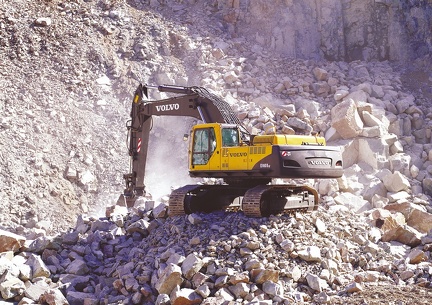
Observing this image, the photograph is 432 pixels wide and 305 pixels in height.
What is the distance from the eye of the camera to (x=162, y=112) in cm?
1099

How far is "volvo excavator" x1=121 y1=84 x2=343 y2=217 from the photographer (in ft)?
28.6

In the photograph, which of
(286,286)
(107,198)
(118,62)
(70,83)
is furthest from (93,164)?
(286,286)

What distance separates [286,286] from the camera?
729cm

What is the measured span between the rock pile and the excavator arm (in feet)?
5.79

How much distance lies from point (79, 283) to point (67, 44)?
497 inches

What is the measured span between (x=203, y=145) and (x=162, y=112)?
173cm

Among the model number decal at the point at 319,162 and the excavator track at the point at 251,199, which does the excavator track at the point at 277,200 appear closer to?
the excavator track at the point at 251,199

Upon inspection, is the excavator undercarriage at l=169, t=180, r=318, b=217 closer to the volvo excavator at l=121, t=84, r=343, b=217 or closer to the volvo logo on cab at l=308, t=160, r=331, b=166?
the volvo excavator at l=121, t=84, r=343, b=217

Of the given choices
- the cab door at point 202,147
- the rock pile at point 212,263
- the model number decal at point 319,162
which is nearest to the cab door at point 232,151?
the cab door at point 202,147

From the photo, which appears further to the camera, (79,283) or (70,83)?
(70,83)

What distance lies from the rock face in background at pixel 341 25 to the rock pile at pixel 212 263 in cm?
1377

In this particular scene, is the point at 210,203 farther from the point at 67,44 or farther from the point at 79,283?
the point at 67,44

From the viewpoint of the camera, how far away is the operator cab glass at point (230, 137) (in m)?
9.48

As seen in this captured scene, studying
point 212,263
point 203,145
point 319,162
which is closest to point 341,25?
point 203,145
